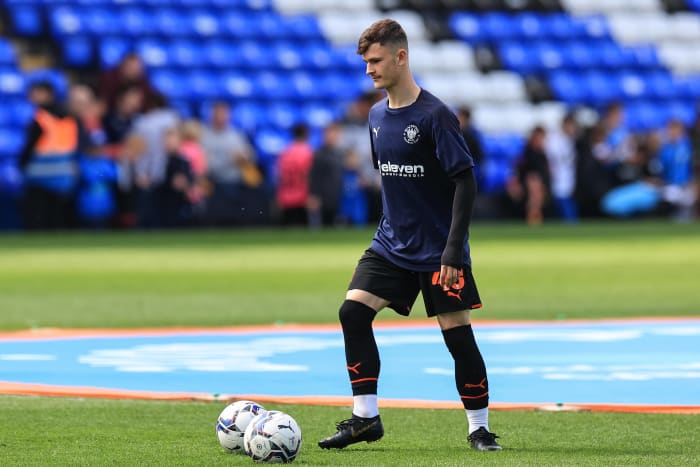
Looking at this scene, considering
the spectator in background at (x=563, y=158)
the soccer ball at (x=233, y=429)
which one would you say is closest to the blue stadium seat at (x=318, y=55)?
the spectator in background at (x=563, y=158)

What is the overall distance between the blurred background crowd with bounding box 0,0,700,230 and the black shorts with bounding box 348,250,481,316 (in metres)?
18.1

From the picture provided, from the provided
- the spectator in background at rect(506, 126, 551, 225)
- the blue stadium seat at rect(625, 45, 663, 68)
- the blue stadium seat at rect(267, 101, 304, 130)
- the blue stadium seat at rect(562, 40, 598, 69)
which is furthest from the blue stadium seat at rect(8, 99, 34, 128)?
the blue stadium seat at rect(625, 45, 663, 68)

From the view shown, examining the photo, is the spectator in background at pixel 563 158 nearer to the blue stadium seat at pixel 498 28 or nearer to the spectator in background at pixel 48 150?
the blue stadium seat at pixel 498 28

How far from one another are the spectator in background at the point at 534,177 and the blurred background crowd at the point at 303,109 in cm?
4

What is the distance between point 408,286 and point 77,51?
22.5m

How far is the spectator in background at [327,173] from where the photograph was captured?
27.2m

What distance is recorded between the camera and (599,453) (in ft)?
21.7

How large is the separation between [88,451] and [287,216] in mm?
21647

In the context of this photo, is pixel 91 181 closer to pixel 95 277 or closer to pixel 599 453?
pixel 95 277

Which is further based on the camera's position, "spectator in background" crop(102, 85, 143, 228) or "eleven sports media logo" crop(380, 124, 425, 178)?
"spectator in background" crop(102, 85, 143, 228)

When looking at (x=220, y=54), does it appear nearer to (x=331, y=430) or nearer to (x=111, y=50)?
(x=111, y=50)

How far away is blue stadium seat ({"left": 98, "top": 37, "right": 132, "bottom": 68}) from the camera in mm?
28828

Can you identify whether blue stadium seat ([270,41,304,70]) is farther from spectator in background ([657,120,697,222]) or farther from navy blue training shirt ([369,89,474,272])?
navy blue training shirt ([369,89,474,272])

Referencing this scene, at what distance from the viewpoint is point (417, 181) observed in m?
7.04
